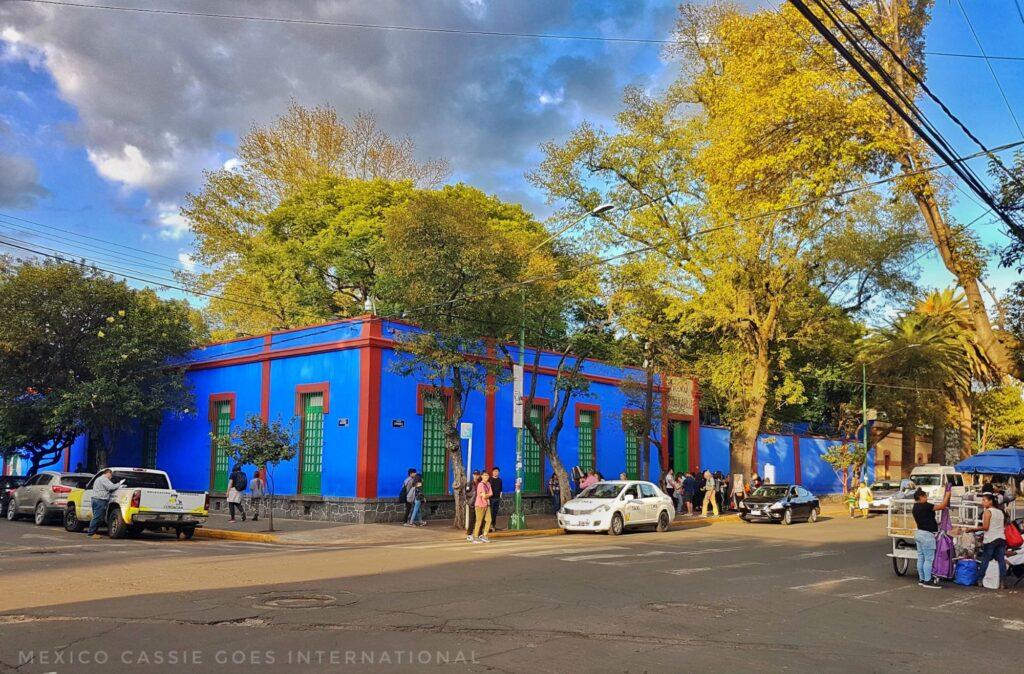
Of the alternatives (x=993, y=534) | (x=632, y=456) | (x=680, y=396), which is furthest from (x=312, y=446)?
(x=993, y=534)

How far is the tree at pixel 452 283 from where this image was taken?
21672 millimetres

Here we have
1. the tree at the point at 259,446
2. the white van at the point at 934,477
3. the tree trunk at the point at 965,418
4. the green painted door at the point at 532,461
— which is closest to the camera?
the tree at the point at 259,446

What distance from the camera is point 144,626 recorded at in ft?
26.7

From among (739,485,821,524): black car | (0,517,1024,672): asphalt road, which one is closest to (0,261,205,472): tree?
(0,517,1024,672): asphalt road

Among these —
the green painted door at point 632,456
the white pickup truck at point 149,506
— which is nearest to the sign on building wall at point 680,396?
the green painted door at point 632,456

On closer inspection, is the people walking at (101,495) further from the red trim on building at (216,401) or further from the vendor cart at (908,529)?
the vendor cart at (908,529)

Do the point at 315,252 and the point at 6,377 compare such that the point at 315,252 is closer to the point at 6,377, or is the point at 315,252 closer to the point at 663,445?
the point at 6,377

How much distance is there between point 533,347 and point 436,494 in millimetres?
6553

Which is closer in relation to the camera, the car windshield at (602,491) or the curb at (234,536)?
the curb at (234,536)

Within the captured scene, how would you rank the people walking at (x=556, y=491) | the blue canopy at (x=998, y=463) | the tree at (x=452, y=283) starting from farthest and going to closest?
the people walking at (x=556, y=491) → the tree at (x=452, y=283) → the blue canopy at (x=998, y=463)

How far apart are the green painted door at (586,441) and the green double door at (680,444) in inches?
233

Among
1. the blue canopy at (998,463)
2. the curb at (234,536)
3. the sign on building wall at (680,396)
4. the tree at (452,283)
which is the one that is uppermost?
the tree at (452,283)

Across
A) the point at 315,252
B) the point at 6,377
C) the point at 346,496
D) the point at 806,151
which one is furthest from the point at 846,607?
the point at 315,252

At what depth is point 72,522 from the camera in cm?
2109
